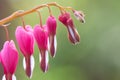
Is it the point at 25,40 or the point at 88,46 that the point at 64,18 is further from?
the point at 88,46

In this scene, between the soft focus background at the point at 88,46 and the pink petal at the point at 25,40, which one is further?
the soft focus background at the point at 88,46

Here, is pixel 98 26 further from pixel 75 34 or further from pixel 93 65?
pixel 75 34

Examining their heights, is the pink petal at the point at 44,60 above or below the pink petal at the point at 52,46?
below

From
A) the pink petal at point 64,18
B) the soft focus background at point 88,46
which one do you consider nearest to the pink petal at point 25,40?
the pink petal at point 64,18

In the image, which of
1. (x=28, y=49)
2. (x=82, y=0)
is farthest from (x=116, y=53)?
(x=28, y=49)

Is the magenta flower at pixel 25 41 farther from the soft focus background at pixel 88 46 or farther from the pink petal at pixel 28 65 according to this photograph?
the soft focus background at pixel 88 46

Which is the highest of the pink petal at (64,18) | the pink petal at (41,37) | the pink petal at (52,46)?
the pink petal at (64,18)

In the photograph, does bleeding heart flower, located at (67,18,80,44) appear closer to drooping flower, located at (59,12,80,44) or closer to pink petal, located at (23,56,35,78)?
drooping flower, located at (59,12,80,44)
